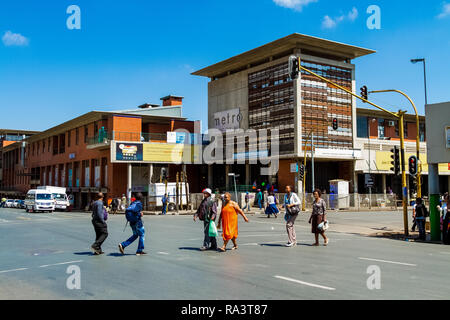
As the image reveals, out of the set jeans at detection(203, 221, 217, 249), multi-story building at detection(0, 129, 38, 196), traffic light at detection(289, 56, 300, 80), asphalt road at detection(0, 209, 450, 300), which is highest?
multi-story building at detection(0, 129, 38, 196)

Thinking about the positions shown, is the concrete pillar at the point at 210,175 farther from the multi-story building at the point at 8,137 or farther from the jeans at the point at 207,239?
the multi-story building at the point at 8,137

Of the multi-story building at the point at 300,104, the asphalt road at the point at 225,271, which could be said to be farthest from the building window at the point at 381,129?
the asphalt road at the point at 225,271

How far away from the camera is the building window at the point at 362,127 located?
54487 mm

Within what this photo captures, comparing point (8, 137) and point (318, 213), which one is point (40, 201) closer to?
point (318, 213)

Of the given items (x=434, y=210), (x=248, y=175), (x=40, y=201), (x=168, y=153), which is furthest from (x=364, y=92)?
(x=40, y=201)

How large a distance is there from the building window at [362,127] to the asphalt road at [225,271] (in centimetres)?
4136

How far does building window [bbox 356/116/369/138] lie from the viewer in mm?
54487

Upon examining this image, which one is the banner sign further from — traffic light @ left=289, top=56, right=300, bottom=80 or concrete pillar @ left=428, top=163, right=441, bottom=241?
concrete pillar @ left=428, top=163, right=441, bottom=241

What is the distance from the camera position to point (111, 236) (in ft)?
56.0

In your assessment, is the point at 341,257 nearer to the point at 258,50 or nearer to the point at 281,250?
the point at 281,250

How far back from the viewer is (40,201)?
4219 cm

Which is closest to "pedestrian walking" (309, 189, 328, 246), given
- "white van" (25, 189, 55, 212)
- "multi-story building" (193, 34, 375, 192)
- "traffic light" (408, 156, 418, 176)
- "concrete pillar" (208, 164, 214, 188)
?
"traffic light" (408, 156, 418, 176)

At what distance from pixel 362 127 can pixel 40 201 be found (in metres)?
37.8

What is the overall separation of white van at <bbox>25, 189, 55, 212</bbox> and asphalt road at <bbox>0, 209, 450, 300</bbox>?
29280mm
